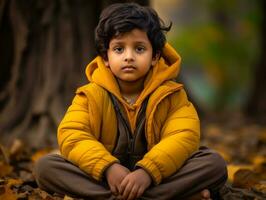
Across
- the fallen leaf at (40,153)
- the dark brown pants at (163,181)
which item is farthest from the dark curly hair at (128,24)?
the fallen leaf at (40,153)

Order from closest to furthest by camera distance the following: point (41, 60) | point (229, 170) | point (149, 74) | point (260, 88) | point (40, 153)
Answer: point (149, 74), point (229, 170), point (40, 153), point (41, 60), point (260, 88)

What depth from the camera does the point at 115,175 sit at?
322 cm

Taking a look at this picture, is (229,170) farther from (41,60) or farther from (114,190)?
(41,60)

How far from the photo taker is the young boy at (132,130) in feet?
10.8

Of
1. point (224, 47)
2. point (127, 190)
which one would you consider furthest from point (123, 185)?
point (224, 47)

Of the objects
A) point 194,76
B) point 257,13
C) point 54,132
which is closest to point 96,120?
point 54,132

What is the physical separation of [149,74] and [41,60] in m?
2.69

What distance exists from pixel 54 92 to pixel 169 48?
8.29ft

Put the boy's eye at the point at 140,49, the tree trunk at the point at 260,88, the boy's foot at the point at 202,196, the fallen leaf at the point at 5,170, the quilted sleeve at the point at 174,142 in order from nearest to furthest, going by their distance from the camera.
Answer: the quilted sleeve at the point at 174,142, the boy's foot at the point at 202,196, the boy's eye at the point at 140,49, the fallen leaf at the point at 5,170, the tree trunk at the point at 260,88

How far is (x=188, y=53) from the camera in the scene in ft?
48.4

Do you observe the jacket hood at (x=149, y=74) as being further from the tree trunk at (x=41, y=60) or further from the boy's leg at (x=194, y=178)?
the tree trunk at (x=41, y=60)

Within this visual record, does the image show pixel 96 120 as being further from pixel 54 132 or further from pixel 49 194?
pixel 54 132

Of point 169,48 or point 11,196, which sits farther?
point 169,48

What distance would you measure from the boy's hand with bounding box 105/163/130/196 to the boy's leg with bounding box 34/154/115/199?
52mm
